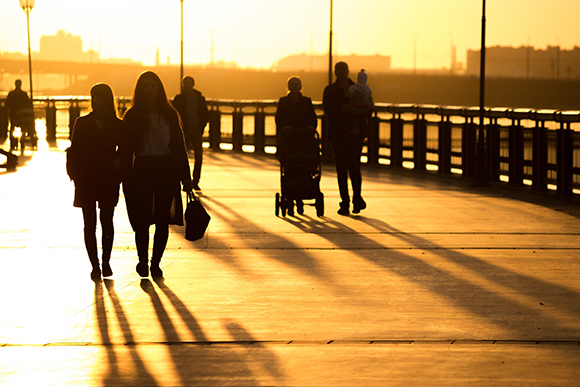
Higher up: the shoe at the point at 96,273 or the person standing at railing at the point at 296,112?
the person standing at railing at the point at 296,112

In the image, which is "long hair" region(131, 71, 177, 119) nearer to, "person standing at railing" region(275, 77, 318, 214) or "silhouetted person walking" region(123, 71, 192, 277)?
"silhouetted person walking" region(123, 71, 192, 277)

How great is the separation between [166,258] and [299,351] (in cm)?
361

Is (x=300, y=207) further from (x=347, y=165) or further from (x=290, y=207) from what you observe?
(x=347, y=165)

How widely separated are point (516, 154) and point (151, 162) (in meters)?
9.07

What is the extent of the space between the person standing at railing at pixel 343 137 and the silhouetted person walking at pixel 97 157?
15.6 ft

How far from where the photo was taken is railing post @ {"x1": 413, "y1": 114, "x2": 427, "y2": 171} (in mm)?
19844

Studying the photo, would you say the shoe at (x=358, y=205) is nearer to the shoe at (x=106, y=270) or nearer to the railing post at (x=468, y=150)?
the shoe at (x=106, y=270)

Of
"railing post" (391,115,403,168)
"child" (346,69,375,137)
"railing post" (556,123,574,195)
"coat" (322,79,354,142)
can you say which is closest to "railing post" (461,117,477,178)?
"railing post" (391,115,403,168)

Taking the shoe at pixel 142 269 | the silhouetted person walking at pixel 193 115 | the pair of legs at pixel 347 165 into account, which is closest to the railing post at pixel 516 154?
the pair of legs at pixel 347 165

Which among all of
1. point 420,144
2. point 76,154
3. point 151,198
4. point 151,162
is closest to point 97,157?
point 76,154

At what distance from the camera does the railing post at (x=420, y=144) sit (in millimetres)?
19844

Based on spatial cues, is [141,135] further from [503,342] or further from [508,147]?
[508,147]

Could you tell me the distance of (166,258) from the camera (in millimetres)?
9148

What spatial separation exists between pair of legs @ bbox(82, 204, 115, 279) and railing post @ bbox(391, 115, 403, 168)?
41.7 feet
